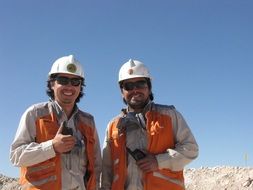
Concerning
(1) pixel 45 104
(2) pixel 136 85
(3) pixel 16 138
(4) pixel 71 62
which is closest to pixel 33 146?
(3) pixel 16 138

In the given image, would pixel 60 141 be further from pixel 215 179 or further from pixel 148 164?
pixel 215 179

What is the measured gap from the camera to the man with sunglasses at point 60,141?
6.00 m

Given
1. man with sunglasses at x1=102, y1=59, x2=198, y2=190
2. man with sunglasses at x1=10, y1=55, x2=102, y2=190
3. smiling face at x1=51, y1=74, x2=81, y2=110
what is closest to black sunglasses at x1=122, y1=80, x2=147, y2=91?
man with sunglasses at x1=102, y1=59, x2=198, y2=190

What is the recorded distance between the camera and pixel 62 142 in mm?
5926

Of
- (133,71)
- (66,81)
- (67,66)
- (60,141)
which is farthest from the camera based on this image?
(133,71)

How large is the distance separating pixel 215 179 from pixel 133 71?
9.68 meters

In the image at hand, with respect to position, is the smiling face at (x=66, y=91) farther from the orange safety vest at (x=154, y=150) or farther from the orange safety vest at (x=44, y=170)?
the orange safety vest at (x=154, y=150)

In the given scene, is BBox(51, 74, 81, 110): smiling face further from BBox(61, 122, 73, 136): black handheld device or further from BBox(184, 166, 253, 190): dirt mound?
BBox(184, 166, 253, 190): dirt mound

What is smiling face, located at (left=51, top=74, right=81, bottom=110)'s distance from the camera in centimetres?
652

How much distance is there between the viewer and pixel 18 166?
6109 millimetres

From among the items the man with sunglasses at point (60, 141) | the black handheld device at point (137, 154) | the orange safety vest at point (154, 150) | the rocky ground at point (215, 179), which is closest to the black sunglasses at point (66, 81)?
the man with sunglasses at point (60, 141)

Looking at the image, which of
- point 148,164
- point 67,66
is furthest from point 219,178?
point 67,66

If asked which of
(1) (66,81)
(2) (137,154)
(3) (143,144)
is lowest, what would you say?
(2) (137,154)

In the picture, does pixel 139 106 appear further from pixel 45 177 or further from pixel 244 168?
pixel 244 168
